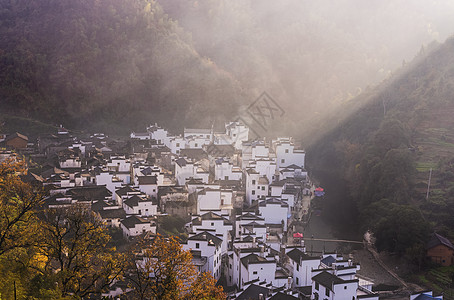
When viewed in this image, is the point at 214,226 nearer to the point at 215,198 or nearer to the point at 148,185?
the point at 215,198

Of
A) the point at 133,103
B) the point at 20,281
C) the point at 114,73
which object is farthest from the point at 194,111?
the point at 20,281

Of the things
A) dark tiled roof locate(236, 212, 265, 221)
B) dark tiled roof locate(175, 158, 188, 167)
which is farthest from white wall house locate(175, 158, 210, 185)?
dark tiled roof locate(236, 212, 265, 221)

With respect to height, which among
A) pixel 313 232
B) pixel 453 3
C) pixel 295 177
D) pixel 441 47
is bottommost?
pixel 313 232

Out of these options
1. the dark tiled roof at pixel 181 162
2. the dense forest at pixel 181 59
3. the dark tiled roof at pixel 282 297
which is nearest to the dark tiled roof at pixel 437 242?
the dark tiled roof at pixel 282 297

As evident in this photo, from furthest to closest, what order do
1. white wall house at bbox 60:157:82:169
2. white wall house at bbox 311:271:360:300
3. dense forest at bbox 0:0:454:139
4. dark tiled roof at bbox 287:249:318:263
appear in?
dense forest at bbox 0:0:454:139 < white wall house at bbox 60:157:82:169 < dark tiled roof at bbox 287:249:318:263 < white wall house at bbox 311:271:360:300

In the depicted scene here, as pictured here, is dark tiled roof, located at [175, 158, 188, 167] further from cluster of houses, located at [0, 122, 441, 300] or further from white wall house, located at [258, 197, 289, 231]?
white wall house, located at [258, 197, 289, 231]

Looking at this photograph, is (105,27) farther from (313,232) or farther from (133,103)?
(313,232)
